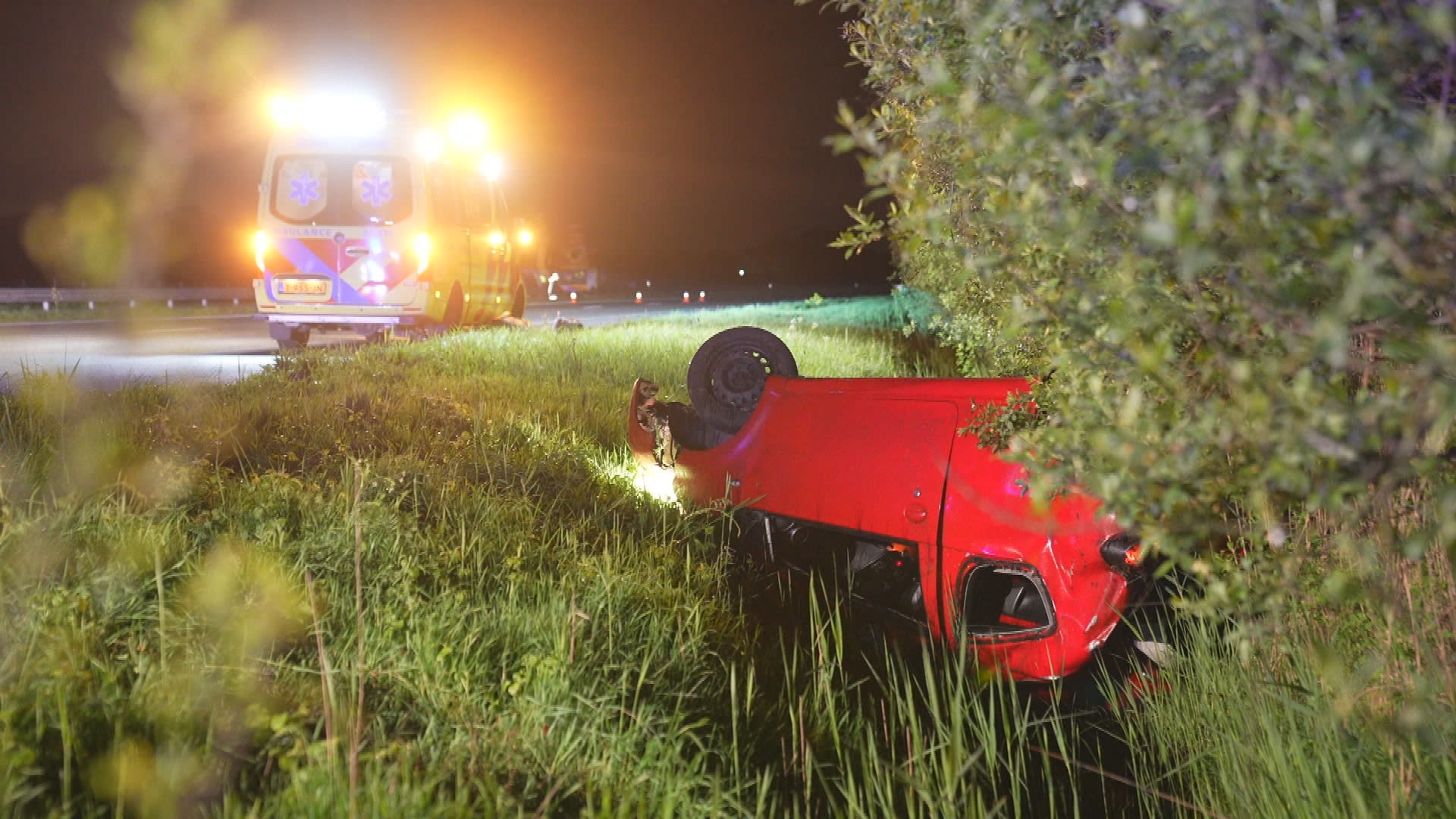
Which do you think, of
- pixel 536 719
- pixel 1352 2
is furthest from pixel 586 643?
pixel 1352 2

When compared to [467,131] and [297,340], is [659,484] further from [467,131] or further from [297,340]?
[297,340]

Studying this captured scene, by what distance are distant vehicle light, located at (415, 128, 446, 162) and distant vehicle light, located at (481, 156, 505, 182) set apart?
170 cm

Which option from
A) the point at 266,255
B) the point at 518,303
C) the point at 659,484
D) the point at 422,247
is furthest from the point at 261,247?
the point at 659,484

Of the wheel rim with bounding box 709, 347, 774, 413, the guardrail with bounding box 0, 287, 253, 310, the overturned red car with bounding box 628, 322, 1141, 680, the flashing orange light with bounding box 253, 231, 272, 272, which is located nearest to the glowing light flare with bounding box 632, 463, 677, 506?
the overturned red car with bounding box 628, 322, 1141, 680

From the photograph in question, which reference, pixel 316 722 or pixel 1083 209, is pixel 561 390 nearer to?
pixel 316 722

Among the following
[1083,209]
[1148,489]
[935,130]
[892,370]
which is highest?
[935,130]

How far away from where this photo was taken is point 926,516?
372 cm

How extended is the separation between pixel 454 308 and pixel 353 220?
147 centimetres

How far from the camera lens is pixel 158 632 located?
2914 millimetres

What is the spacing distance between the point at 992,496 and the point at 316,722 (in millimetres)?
2054

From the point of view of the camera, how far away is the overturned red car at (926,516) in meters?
3.38

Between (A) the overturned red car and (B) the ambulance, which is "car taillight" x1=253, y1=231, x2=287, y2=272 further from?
(A) the overturned red car

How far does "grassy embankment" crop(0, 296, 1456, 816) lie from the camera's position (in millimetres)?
2510

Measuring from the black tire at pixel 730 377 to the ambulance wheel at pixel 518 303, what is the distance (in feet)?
35.4
